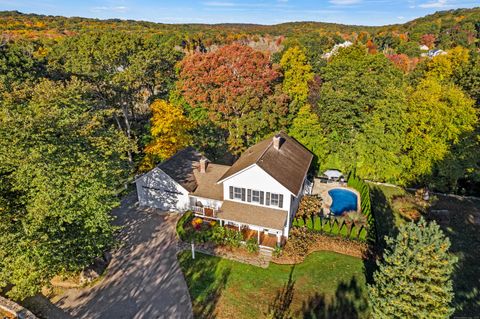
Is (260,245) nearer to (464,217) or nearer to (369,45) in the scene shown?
(464,217)

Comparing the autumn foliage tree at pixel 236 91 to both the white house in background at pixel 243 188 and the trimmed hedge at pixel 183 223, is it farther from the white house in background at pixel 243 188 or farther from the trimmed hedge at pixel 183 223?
the trimmed hedge at pixel 183 223

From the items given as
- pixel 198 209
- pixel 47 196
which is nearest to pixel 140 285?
pixel 198 209

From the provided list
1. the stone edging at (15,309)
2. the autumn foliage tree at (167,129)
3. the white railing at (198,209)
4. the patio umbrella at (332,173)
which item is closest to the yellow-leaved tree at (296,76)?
the patio umbrella at (332,173)

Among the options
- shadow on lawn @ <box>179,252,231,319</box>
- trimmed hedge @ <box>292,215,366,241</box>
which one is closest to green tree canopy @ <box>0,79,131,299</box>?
shadow on lawn @ <box>179,252,231,319</box>

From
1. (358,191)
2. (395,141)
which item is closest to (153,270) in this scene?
(358,191)

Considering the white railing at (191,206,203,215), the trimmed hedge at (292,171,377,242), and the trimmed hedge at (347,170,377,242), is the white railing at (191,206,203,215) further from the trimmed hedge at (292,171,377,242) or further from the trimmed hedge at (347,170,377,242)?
the trimmed hedge at (347,170,377,242)
